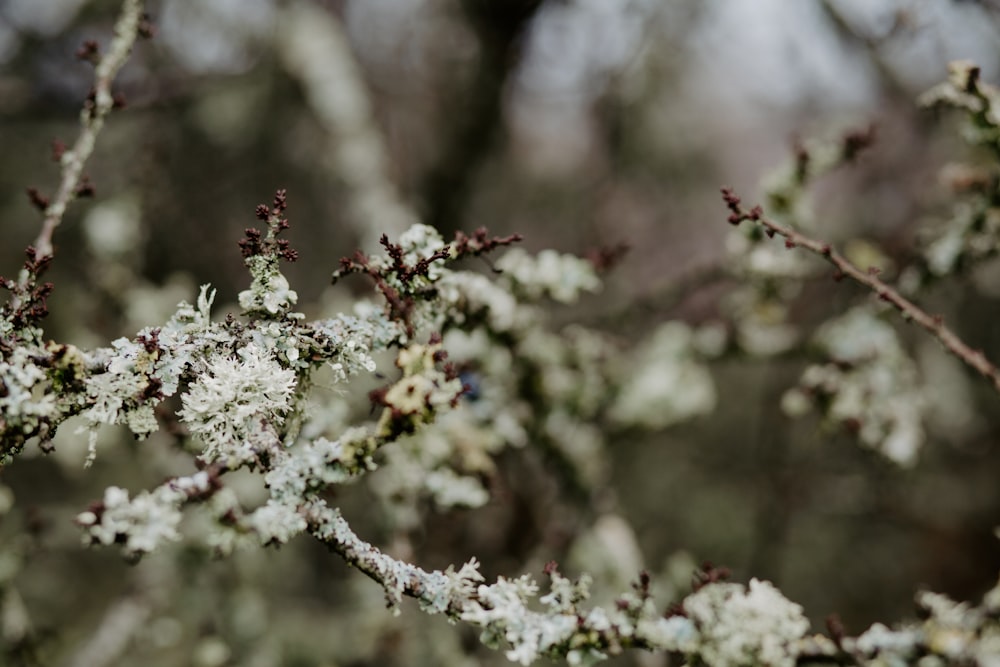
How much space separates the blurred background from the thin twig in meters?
1.36

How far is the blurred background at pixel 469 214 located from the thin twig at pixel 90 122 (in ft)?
4.45

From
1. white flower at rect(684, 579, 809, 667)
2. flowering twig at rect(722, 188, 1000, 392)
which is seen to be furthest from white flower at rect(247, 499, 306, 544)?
flowering twig at rect(722, 188, 1000, 392)

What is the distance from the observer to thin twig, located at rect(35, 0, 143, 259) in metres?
1.75

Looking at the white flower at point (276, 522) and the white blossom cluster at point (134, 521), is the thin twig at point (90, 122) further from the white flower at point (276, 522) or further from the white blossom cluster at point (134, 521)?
the white flower at point (276, 522)

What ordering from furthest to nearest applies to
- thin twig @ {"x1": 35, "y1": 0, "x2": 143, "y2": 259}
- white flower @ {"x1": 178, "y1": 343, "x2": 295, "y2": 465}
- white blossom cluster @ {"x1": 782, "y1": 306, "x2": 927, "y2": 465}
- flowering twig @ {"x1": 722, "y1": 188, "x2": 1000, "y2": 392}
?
white blossom cluster @ {"x1": 782, "y1": 306, "x2": 927, "y2": 465} < thin twig @ {"x1": 35, "y1": 0, "x2": 143, "y2": 259} < flowering twig @ {"x1": 722, "y1": 188, "x2": 1000, "y2": 392} < white flower @ {"x1": 178, "y1": 343, "x2": 295, "y2": 465}

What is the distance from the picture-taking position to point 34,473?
21.5ft

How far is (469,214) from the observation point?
5.69m

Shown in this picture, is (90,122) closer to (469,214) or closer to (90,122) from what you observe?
(90,122)

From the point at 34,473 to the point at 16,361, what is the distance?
6.28m

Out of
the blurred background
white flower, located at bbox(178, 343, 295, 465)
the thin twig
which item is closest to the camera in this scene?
white flower, located at bbox(178, 343, 295, 465)

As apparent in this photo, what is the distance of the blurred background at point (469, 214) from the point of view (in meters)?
3.38

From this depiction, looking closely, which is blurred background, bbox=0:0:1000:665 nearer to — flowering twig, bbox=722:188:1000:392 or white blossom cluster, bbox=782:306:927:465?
white blossom cluster, bbox=782:306:927:465

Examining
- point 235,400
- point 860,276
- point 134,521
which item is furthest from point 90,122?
point 860,276

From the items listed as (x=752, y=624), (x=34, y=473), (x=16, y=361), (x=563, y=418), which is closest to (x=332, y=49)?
(x=563, y=418)
